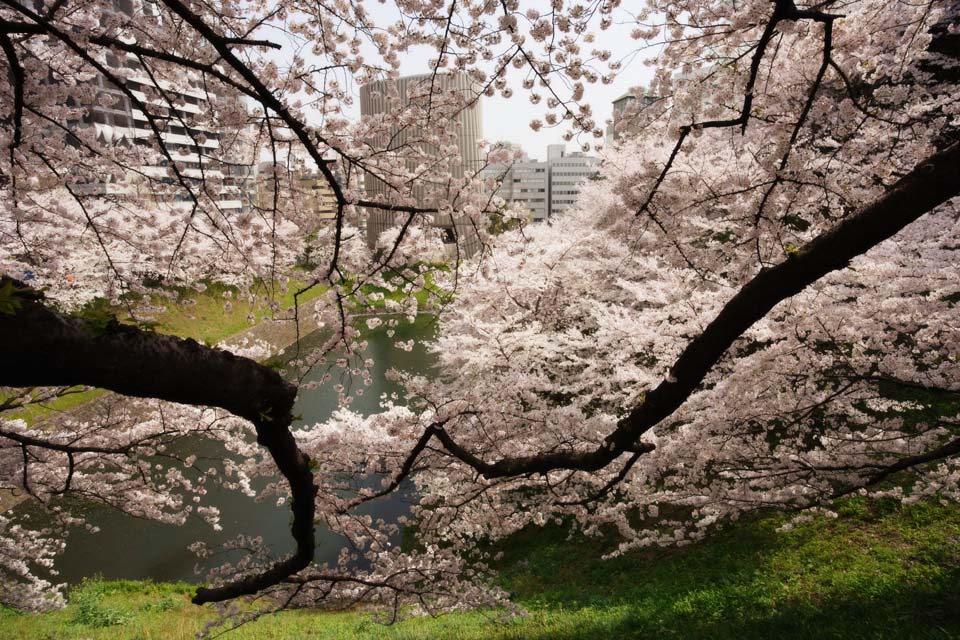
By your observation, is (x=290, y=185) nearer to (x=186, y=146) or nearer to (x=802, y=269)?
(x=186, y=146)

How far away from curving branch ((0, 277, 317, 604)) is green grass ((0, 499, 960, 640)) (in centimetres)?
328

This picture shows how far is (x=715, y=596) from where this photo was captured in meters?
4.16

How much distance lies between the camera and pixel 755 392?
4.34 m

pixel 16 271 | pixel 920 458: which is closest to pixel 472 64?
pixel 920 458

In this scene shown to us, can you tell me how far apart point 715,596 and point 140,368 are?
15.0 ft

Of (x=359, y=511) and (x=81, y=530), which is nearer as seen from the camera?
(x=359, y=511)

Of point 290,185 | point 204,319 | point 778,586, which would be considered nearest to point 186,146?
point 290,185

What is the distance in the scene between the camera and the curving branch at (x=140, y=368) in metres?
1.28

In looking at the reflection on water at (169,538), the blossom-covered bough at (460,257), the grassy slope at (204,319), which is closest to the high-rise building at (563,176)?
the grassy slope at (204,319)

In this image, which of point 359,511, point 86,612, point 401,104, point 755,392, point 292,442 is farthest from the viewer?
point 359,511

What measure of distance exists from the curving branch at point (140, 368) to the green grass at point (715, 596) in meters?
3.28

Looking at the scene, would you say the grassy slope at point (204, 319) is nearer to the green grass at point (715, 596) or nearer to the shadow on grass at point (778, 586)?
the green grass at point (715, 596)

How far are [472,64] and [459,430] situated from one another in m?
Result: 2.99

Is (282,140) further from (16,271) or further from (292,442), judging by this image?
(16,271)
